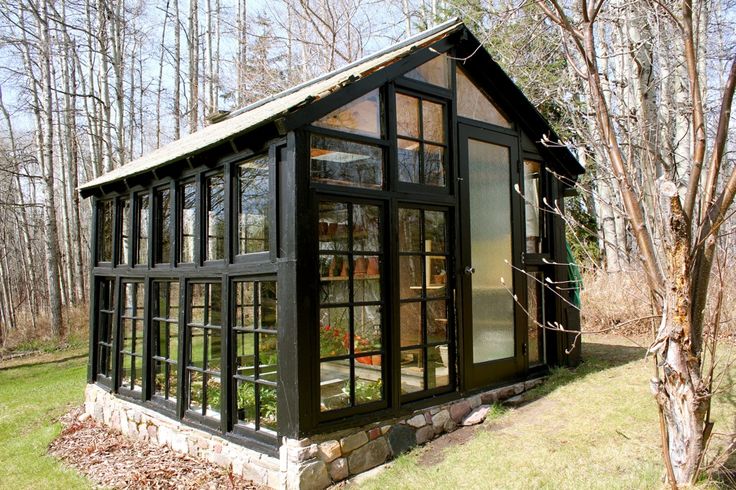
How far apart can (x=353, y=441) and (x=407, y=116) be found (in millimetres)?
3166

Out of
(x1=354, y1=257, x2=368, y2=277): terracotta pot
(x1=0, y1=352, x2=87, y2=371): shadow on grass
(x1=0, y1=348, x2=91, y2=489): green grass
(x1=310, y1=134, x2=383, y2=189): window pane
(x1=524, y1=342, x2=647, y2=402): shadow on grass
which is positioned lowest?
(x1=0, y1=348, x2=91, y2=489): green grass

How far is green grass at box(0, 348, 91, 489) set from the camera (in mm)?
5934

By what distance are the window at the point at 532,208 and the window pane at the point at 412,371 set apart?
2.22m

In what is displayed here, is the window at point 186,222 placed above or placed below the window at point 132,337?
above

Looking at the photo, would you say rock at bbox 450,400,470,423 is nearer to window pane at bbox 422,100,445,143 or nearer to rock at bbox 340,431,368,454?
rock at bbox 340,431,368,454

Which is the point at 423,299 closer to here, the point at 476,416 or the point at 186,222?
the point at 476,416

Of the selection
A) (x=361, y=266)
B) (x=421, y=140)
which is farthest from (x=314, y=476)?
(x=421, y=140)

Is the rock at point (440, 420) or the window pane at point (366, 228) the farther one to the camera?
the rock at point (440, 420)

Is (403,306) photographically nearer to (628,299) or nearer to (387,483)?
(387,483)

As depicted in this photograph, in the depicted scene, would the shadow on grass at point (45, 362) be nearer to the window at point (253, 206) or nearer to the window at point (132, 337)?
the window at point (132, 337)

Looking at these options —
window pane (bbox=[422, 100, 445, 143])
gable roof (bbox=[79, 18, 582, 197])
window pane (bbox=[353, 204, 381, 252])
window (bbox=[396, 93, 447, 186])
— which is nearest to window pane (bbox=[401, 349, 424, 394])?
window pane (bbox=[353, 204, 381, 252])

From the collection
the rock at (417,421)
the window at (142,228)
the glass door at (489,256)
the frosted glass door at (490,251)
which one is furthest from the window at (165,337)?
the frosted glass door at (490,251)

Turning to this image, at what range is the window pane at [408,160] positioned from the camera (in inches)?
215

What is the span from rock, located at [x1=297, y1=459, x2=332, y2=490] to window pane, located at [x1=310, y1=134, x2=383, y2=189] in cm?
236
